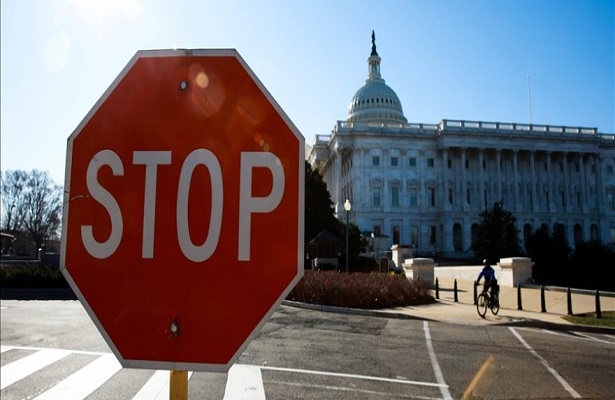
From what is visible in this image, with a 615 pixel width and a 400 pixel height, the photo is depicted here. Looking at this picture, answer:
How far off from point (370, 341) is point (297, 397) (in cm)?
436

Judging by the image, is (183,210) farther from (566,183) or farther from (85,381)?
(566,183)

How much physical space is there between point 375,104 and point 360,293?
294 ft

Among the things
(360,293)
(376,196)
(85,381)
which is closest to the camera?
(85,381)

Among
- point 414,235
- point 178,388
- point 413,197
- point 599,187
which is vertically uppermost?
point 599,187

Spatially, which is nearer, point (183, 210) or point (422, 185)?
point (183, 210)

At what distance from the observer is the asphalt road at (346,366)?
231 inches

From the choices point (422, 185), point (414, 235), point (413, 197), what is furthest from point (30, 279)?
point (422, 185)

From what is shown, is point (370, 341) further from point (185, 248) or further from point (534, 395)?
point (185, 248)

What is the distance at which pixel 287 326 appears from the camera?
454 inches

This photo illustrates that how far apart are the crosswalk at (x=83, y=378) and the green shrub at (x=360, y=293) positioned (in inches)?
347

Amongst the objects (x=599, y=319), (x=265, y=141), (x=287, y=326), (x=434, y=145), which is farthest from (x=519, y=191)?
(x=265, y=141)

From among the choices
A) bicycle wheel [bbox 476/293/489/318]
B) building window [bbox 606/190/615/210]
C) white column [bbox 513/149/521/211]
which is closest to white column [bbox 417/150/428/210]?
white column [bbox 513/149/521/211]

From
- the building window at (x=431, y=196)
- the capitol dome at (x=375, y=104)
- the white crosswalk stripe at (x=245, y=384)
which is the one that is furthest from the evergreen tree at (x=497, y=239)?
the capitol dome at (x=375, y=104)

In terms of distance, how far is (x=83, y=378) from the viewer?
6.34 metres
